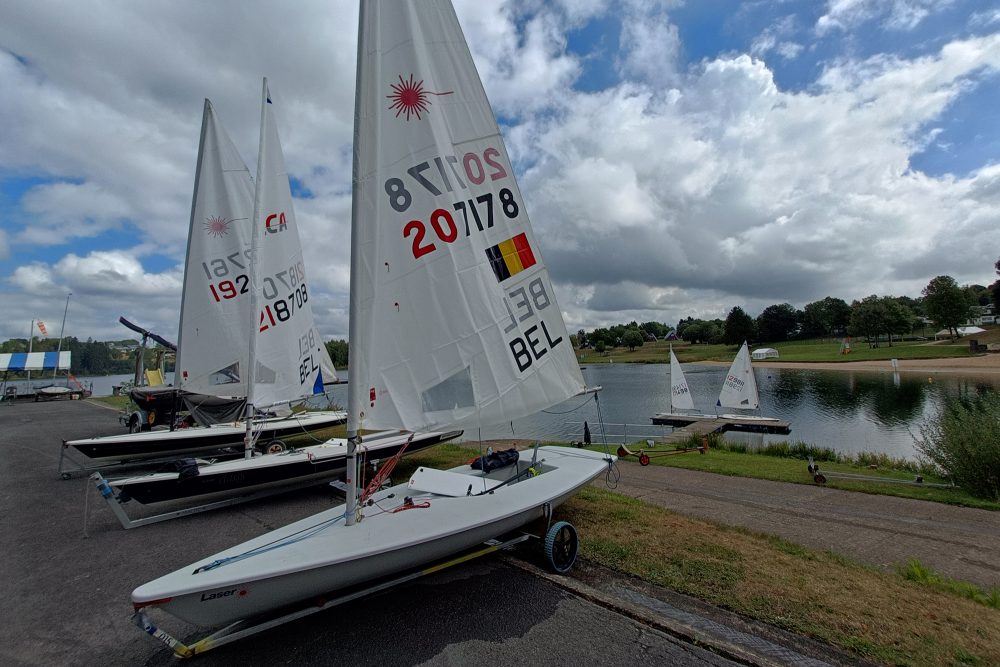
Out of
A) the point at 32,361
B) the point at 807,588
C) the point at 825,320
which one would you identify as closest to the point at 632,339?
the point at 825,320

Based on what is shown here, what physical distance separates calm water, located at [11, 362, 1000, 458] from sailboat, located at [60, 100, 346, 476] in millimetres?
4050

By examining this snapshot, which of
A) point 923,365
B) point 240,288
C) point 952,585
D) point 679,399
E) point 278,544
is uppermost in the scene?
point 240,288

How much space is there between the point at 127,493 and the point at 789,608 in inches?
276

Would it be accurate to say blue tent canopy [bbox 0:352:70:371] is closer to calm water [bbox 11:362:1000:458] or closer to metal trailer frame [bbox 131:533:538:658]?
calm water [bbox 11:362:1000:458]

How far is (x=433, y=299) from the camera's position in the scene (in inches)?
170

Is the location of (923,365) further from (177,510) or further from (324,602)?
(177,510)

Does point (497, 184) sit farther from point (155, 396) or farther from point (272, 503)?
point (155, 396)

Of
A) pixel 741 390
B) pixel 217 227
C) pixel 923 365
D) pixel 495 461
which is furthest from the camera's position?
pixel 923 365

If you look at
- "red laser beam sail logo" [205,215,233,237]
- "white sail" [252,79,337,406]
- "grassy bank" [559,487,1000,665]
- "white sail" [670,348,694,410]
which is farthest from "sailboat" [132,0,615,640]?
"white sail" [670,348,694,410]

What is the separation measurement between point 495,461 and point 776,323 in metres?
96.2

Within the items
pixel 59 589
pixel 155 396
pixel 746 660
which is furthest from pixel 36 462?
pixel 746 660

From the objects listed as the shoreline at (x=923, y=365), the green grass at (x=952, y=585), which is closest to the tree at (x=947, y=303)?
the shoreline at (x=923, y=365)

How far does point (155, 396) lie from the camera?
10.2m

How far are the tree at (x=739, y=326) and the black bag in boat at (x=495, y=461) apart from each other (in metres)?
84.9
